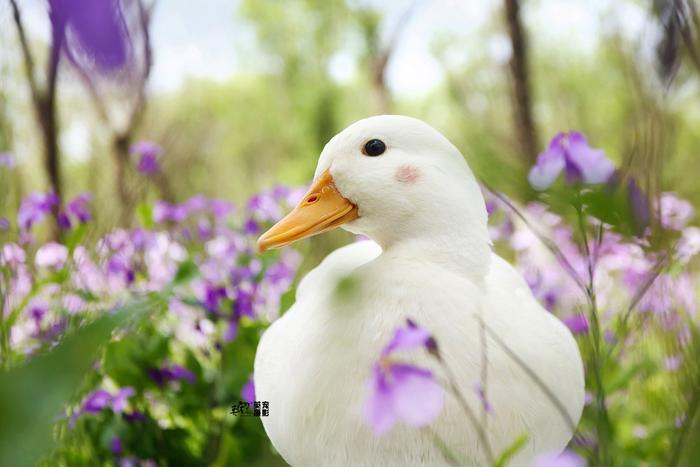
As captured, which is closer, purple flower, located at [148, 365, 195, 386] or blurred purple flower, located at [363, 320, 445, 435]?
blurred purple flower, located at [363, 320, 445, 435]

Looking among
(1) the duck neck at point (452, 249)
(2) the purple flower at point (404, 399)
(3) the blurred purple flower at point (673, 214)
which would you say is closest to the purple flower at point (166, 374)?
(1) the duck neck at point (452, 249)

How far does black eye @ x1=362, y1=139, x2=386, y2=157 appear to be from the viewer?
36.0 inches

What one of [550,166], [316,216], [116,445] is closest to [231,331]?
[116,445]

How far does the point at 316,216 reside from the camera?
938 millimetres

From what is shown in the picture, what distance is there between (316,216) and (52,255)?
742 millimetres

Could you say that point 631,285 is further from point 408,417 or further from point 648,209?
point 408,417

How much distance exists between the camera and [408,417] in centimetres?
35

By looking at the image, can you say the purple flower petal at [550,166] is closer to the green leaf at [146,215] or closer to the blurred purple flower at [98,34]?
the blurred purple flower at [98,34]

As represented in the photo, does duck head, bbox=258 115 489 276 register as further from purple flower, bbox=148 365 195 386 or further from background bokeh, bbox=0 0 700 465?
purple flower, bbox=148 365 195 386

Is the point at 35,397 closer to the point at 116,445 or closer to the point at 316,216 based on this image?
the point at 316,216

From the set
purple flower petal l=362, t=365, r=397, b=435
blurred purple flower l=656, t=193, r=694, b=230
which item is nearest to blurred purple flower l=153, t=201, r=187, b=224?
blurred purple flower l=656, t=193, r=694, b=230

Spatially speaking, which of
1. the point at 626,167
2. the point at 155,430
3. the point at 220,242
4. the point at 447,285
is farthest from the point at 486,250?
the point at 220,242

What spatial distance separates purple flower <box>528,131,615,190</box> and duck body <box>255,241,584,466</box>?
9.3 inches

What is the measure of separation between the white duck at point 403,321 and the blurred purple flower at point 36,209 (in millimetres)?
624
